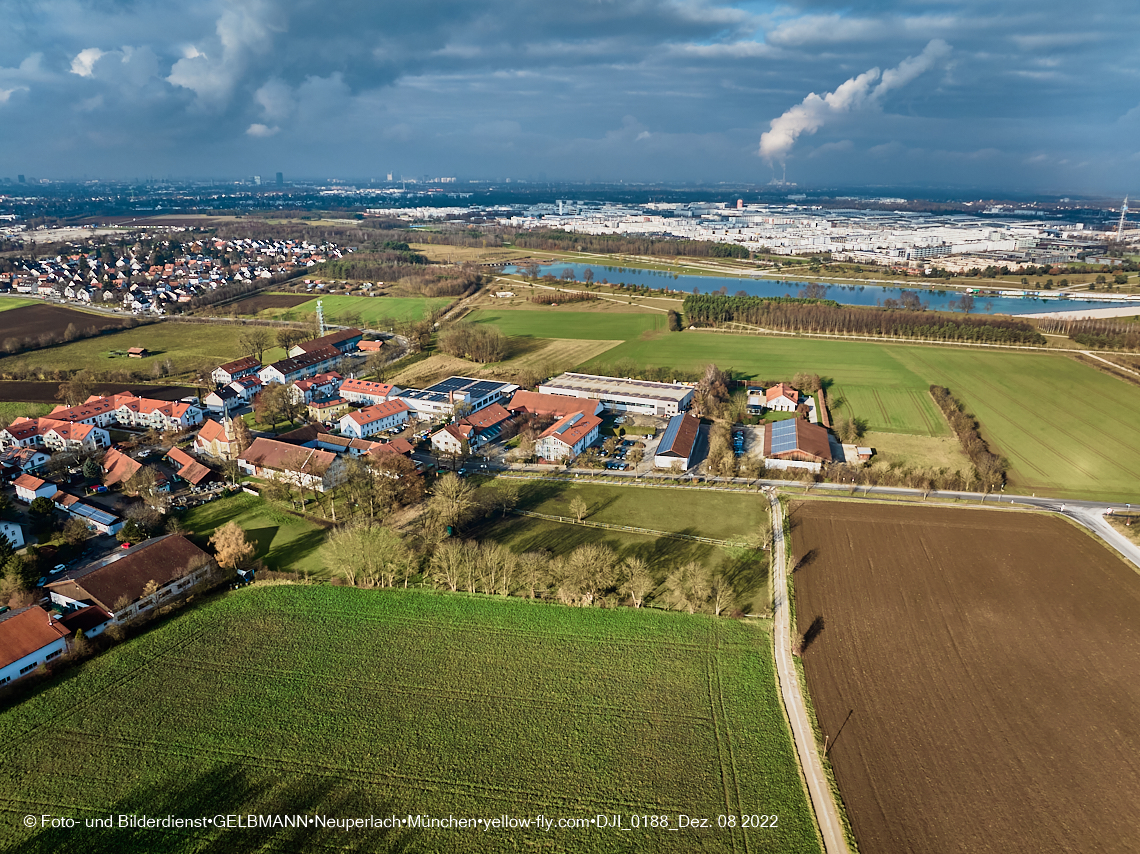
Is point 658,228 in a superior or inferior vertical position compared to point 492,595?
superior

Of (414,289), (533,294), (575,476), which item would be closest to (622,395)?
(575,476)

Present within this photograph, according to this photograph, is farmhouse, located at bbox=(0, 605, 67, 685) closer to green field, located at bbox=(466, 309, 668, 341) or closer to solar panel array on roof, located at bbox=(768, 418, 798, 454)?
solar panel array on roof, located at bbox=(768, 418, 798, 454)

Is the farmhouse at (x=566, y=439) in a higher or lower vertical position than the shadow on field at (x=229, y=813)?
higher

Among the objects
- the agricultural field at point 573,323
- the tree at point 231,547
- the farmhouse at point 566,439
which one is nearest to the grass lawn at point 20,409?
the tree at point 231,547

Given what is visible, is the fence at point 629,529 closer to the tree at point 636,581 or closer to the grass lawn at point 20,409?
the tree at point 636,581

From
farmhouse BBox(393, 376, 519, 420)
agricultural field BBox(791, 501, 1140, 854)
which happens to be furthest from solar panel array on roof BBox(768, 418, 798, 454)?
farmhouse BBox(393, 376, 519, 420)

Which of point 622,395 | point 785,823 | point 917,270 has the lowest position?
point 785,823

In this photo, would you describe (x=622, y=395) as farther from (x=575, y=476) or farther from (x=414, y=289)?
(x=414, y=289)
